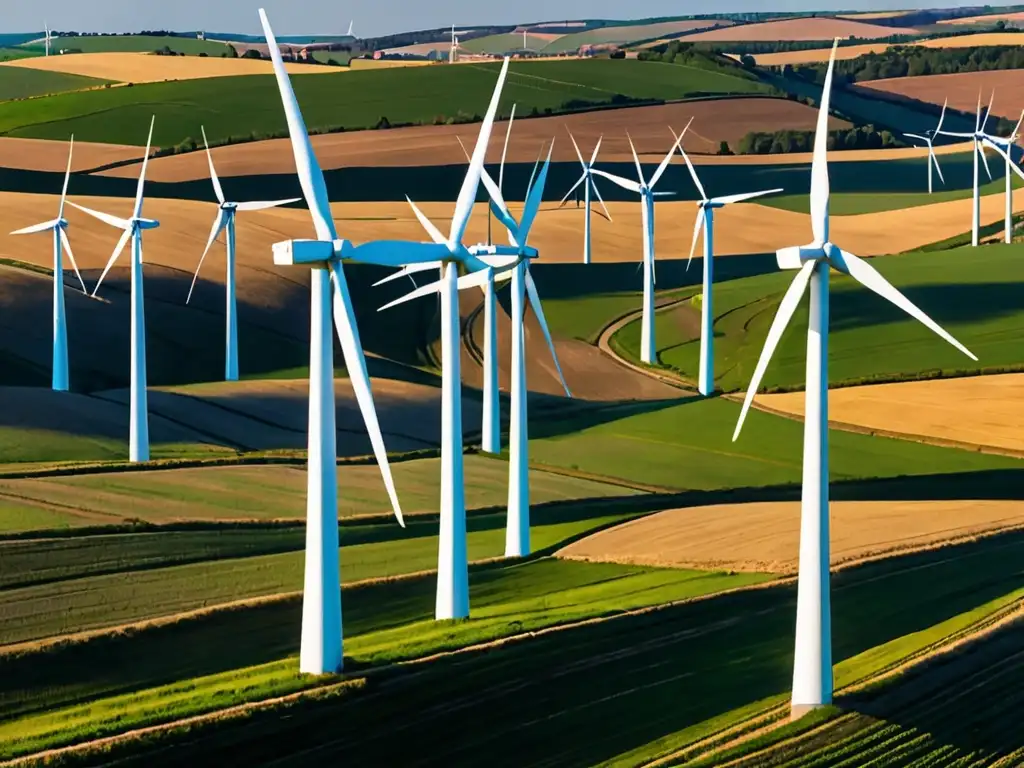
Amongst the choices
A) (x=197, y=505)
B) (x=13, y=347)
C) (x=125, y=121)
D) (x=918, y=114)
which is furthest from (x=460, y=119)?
(x=197, y=505)

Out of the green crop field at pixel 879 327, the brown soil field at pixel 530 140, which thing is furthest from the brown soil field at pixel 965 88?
the green crop field at pixel 879 327

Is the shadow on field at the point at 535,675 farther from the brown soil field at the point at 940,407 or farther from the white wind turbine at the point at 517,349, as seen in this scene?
the brown soil field at the point at 940,407

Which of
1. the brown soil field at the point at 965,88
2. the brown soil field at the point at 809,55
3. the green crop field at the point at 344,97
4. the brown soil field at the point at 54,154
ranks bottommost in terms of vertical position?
the brown soil field at the point at 54,154

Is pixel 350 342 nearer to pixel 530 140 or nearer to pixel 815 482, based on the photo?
pixel 815 482

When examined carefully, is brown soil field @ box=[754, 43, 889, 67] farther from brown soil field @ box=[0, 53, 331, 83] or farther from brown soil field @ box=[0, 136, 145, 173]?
brown soil field @ box=[0, 136, 145, 173]

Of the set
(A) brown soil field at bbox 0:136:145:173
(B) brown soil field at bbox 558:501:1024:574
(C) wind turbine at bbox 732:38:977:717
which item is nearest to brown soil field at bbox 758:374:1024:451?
(B) brown soil field at bbox 558:501:1024:574

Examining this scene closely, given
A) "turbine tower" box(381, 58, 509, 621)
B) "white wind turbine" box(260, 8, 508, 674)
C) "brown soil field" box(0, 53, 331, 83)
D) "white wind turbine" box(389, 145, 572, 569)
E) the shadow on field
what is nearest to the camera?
the shadow on field

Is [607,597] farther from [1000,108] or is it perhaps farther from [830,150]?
[1000,108]
